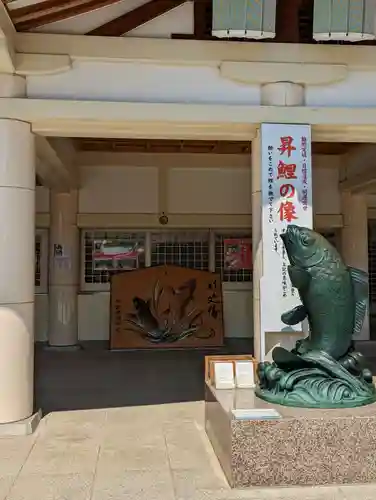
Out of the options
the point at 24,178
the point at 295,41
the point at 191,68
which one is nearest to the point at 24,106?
the point at 24,178

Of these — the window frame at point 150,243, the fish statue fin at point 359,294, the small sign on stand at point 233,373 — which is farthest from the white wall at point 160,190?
the fish statue fin at point 359,294

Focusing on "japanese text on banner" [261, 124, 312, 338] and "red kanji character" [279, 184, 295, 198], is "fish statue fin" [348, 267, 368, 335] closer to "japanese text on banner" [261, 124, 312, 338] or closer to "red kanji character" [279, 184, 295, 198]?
"japanese text on banner" [261, 124, 312, 338]

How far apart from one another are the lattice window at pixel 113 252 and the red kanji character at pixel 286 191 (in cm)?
598

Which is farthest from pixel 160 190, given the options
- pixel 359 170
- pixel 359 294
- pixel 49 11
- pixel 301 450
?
pixel 301 450

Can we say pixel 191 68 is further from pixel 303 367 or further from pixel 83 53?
pixel 303 367

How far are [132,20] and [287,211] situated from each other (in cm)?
252

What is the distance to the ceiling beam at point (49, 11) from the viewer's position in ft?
16.8

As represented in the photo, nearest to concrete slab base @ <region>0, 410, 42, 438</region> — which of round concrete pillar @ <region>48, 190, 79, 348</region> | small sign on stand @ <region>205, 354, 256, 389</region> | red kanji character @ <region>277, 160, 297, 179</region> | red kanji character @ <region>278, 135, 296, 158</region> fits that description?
small sign on stand @ <region>205, 354, 256, 389</region>

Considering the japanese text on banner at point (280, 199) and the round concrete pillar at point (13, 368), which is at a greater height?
the japanese text on banner at point (280, 199)

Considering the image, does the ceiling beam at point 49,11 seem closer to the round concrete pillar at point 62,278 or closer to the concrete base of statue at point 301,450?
the concrete base of statue at point 301,450

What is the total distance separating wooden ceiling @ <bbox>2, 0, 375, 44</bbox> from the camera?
17.0ft

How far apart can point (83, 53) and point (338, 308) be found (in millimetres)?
3484

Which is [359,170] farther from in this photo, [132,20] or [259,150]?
[132,20]

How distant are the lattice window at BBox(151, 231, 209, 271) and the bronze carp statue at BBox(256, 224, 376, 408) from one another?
22.3ft
